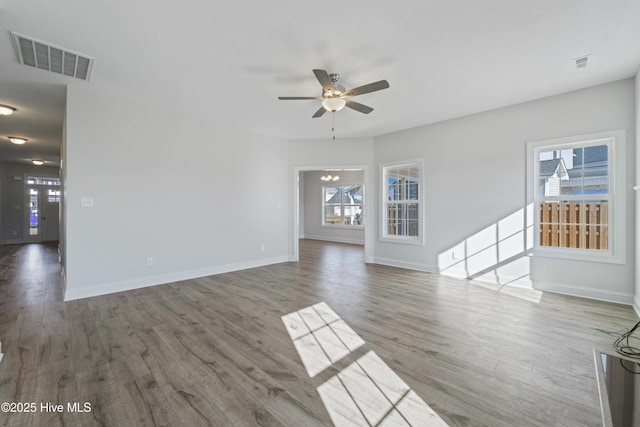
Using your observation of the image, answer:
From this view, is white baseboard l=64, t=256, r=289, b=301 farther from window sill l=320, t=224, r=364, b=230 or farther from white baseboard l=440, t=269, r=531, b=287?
window sill l=320, t=224, r=364, b=230

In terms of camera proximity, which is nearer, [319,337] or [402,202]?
[319,337]

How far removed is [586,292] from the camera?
12.1 feet

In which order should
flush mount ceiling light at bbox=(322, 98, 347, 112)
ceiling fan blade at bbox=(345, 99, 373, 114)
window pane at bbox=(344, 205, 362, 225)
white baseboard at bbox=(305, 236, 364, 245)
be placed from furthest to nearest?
window pane at bbox=(344, 205, 362, 225)
white baseboard at bbox=(305, 236, 364, 245)
ceiling fan blade at bbox=(345, 99, 373, 114)
flush mount ceiling light at bbox=(322, 98, 347, 112)

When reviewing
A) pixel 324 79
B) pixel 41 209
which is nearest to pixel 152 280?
pixel 324 79

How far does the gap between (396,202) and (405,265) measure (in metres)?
1.35

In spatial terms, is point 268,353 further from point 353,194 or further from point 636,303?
point 353,194

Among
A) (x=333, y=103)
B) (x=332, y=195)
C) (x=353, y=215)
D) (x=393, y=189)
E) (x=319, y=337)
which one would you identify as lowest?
(x=319, y=337)

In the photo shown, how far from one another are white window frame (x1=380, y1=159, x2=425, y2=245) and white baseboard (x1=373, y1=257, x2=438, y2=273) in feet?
1.39

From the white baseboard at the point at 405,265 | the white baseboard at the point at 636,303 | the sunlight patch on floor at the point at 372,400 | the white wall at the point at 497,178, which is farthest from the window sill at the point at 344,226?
the sunlight patch on floor at the point at 372,400

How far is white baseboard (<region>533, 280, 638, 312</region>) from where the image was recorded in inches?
136

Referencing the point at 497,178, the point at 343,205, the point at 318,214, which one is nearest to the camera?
the point at 497,178

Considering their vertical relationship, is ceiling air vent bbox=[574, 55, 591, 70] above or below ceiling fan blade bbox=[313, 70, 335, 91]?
above

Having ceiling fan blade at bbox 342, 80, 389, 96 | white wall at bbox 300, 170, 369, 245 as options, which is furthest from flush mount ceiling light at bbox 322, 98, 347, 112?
white wall at bbox 300, 170, 369, 245

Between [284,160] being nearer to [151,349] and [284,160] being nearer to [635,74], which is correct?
[151,349]
